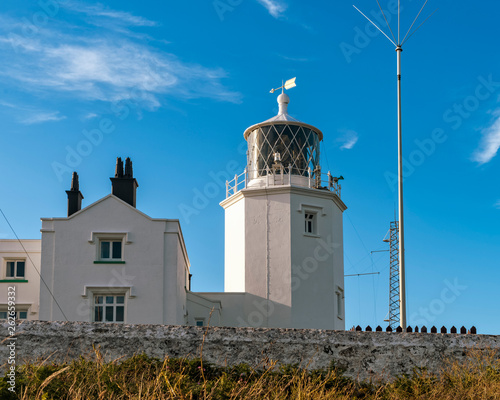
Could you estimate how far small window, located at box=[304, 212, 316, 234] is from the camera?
101 feet

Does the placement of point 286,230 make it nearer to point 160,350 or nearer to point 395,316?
point 160,350

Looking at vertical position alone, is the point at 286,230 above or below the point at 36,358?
above

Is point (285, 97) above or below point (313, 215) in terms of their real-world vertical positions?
above

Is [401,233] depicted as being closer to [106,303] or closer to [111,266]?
[111,266]

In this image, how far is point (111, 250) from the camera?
2614cm

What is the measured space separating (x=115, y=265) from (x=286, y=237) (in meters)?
7.78

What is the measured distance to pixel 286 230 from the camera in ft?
98.2

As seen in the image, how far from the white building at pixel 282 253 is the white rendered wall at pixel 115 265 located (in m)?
3.47

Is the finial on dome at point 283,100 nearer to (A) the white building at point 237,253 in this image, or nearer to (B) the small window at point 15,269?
(A) the white building at point 237,253

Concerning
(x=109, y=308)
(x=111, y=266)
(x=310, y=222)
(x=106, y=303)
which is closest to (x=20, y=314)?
(x=106, y=303)

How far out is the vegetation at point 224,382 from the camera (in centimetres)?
770

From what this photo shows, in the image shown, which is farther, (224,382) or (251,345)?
(251,345)

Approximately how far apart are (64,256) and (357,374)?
1756 centimetres

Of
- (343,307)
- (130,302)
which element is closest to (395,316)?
(343,307)
